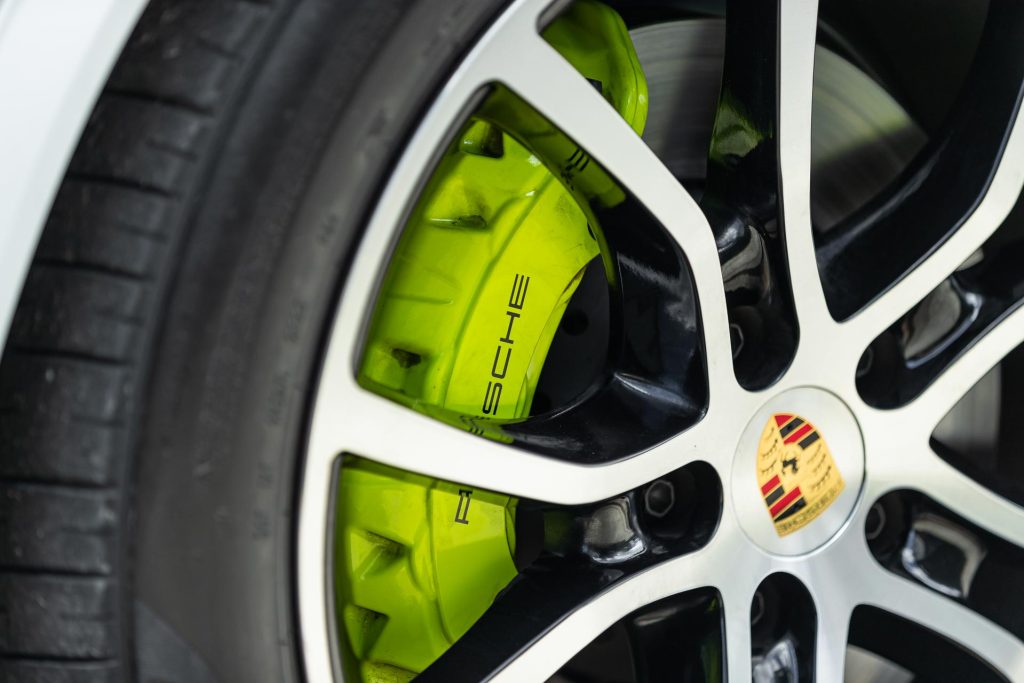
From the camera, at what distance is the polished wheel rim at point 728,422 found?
0.64m

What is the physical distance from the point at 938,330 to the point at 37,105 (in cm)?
85

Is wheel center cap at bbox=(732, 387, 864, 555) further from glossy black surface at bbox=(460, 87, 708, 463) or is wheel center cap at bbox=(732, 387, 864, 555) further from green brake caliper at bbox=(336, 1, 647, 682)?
green brake caliper at bbox=(336, 1, 647, 682)

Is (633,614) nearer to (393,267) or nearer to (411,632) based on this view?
(411,632)

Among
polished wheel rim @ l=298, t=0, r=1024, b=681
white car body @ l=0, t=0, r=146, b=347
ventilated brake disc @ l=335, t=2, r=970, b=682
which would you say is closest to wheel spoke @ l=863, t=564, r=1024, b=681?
polished wheel rim @ l=298, t=0, r=1024, b=681

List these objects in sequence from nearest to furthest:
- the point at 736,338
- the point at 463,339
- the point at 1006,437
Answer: the point at 463,339
the point at 736,338
the point at 1006,437

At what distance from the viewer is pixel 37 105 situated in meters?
0.58

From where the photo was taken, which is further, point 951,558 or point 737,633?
point 951,558

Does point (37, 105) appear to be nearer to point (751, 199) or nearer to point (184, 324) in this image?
point (184, 324)

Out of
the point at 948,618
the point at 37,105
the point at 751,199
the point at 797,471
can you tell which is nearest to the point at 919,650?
the point at 948,618

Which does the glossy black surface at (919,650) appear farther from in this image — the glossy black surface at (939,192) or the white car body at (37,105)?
the white car body at (37,105)

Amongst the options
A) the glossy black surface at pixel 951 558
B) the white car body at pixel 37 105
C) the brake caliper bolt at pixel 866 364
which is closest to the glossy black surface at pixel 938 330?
the brake caliper bolt at pixel 866 364

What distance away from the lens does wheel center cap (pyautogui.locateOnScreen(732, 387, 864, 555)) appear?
0.88 m

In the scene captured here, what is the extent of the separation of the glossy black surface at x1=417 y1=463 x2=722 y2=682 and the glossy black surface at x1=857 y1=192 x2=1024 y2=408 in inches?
9.2

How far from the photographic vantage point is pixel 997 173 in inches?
37.9
